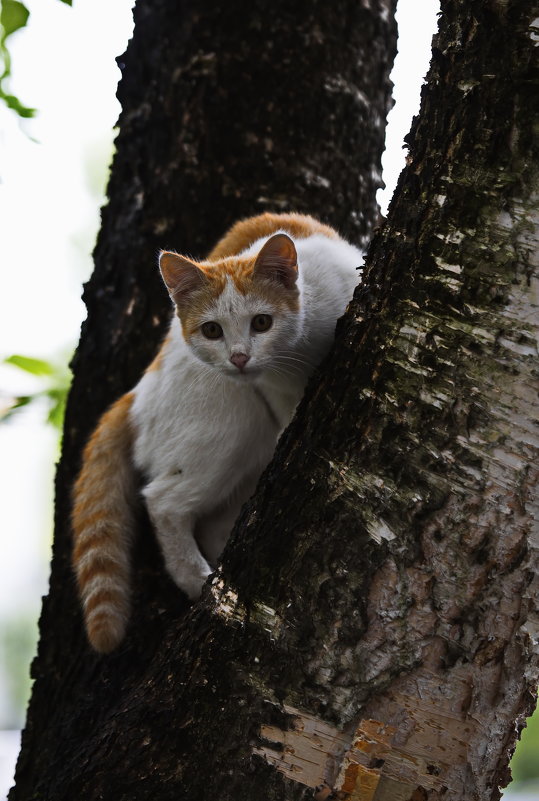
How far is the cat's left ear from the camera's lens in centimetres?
245

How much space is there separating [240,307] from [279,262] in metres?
0.18

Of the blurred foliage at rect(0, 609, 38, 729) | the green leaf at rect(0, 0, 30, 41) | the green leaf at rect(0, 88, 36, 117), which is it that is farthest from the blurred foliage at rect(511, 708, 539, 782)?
the green leaf at rect(0, 0, 30, 41)

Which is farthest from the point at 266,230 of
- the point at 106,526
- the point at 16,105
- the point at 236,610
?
the point at 236,610

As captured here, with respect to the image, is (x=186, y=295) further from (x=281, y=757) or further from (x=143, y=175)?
(x=281, y=757)

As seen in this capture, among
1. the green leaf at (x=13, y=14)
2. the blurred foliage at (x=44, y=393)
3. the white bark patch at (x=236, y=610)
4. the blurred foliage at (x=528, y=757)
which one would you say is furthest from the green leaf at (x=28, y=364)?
the blurred foliage at (x=528, y=757)

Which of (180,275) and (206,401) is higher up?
(180,275)

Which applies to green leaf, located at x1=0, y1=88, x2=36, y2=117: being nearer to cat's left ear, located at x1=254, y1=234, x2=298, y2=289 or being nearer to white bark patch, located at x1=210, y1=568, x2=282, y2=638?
cat's left ear, located at x1=254, y1=234, x2=298, y2=289

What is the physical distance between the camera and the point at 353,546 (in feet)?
5.33

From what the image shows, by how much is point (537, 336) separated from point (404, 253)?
32 centimetres

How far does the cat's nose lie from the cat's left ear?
0.83ft

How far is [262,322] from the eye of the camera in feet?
8.50

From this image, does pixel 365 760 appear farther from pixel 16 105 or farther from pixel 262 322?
pixel 16 105

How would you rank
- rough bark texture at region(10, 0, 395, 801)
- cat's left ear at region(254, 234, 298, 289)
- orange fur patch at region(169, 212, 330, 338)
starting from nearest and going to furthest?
cat's left ear at region(254, 234, 298, 289) < orange fur patch at region(169, 212, 330, 338) < rough bark texture at region(10, 0, 395, 801)

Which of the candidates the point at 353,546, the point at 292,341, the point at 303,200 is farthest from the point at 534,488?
the point at 303,200
